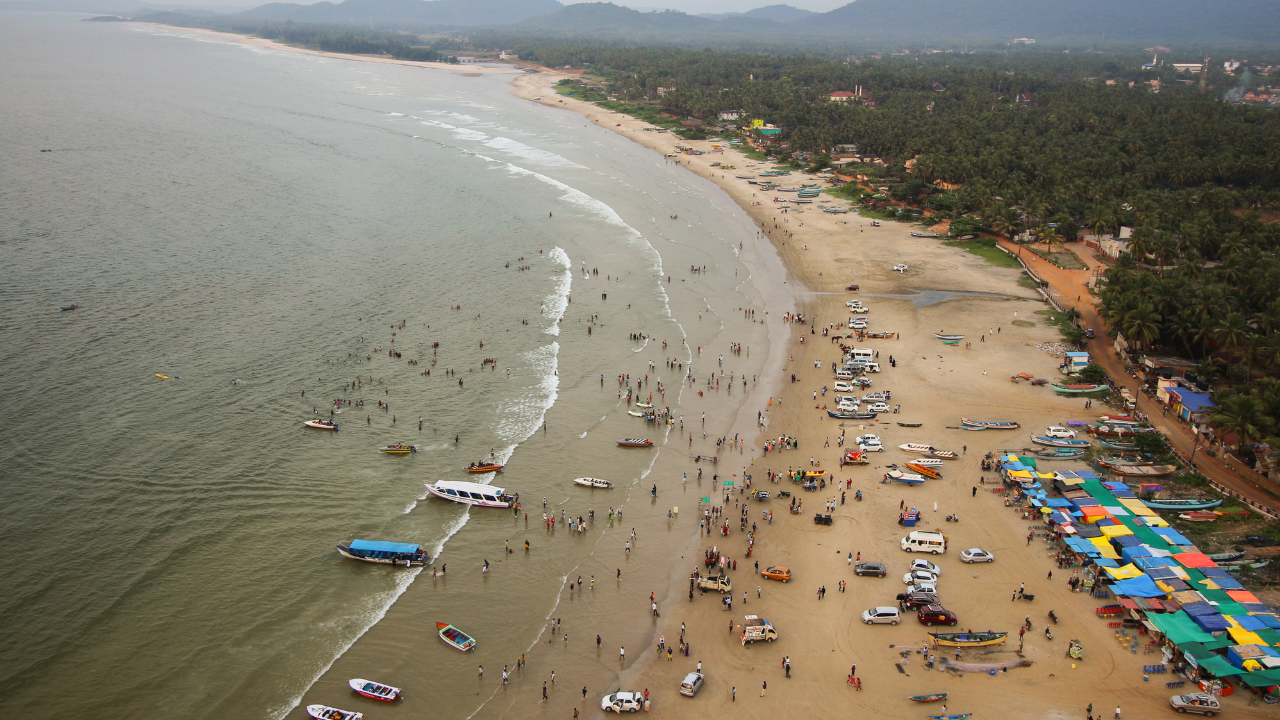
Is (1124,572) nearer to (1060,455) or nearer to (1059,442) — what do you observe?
(1060,455)

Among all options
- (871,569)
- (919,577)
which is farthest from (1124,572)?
(871,569)

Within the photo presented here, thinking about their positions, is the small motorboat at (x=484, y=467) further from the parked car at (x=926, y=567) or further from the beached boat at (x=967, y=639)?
the beached boat at (x=967, y=639)

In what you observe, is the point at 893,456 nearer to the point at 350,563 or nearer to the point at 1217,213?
the point at 350,563

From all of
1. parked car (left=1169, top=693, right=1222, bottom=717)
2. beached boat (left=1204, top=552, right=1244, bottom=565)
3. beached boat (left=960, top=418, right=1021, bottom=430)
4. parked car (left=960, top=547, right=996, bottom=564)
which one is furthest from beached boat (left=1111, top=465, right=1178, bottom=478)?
parked car (left=1169, top=693, right=1222, bottom=717)

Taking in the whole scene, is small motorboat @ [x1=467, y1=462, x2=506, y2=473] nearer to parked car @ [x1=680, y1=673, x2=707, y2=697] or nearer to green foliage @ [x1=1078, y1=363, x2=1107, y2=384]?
parked car @ [x1=680, y1=673, x2=707, y2=697]

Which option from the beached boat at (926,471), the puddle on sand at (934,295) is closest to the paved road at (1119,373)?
the puddle on sand at (934,295)

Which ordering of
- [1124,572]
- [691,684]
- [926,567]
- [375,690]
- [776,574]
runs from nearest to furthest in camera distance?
[375,690] < [691,684] < [1124,572] < [926,567] < [776,574]

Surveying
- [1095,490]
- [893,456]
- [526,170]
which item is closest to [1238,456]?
[1095,490]
